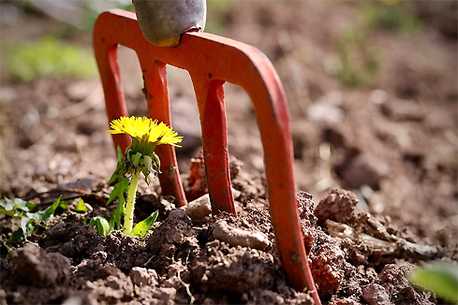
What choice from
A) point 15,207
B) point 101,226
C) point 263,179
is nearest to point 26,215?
point 15,207

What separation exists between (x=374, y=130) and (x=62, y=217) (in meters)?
2.79

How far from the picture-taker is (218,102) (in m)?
1.45

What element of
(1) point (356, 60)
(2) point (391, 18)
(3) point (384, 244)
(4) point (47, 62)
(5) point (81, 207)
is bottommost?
(5) point (81, 207)

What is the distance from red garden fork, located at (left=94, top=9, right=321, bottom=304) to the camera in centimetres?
119

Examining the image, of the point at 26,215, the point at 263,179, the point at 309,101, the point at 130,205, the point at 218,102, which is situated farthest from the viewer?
the point at 309,101

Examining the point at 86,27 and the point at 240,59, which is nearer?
the point at 240,59

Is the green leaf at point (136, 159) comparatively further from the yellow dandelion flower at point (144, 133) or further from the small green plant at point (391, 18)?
the small green plant at point (391, 18)

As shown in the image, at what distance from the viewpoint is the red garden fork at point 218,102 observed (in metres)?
1.19

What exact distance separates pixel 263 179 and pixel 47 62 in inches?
137

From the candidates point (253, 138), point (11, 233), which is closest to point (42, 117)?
point (253, 138)

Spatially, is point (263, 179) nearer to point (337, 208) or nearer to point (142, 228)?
point (337, 208)

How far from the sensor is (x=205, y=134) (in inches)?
58.5

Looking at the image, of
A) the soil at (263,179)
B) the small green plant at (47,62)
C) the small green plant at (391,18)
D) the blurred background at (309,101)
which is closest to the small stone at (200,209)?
the soil at (263,179)

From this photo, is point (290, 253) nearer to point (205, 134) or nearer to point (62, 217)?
point (205, 134)
